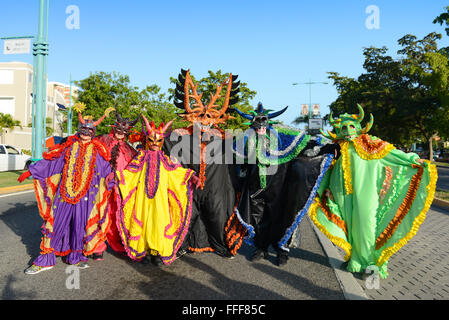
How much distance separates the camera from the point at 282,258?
505 centimetres

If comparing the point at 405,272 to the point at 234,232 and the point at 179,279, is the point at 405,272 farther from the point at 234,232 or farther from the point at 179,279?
the point at 179,279

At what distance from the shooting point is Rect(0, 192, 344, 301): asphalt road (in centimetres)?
389

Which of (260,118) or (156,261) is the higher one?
(260,118)

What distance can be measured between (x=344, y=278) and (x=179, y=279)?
2.14 m

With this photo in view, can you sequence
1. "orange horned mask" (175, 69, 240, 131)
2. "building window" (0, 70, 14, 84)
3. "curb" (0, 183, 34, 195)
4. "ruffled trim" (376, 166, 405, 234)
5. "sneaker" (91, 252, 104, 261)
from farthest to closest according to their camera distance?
"building window" (0, 70, 14, 84) < "curb" (0, 183, 34, 195) < "orange horned mask" (175, 69, 240, 131) < "sneaker" (91, 252, 104, 261) < "ruffled trim" (376, 166, 405, 234)

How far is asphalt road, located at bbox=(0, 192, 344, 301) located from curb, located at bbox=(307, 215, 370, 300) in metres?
0.09

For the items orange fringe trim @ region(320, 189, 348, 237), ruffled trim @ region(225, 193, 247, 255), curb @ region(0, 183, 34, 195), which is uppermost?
orange fringe trim @ region(320, 189, 348, 237)

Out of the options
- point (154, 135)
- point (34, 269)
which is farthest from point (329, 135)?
point (34, 269)

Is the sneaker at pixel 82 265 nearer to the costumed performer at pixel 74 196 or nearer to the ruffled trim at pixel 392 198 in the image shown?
the costumed performer at pixel 74 196

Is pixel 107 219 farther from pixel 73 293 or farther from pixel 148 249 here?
pixel 73 293

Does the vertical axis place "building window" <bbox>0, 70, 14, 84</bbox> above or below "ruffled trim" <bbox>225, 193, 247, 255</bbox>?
above

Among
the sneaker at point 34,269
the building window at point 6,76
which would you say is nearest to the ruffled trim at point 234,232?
the sneaker at point 34,269

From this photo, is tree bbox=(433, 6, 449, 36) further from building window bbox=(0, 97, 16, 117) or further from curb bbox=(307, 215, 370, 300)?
building window bbox=(0, 97, 16, 117)

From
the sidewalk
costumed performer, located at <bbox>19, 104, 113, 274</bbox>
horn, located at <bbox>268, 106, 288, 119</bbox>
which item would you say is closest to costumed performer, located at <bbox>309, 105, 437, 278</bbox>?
the sidewalk
